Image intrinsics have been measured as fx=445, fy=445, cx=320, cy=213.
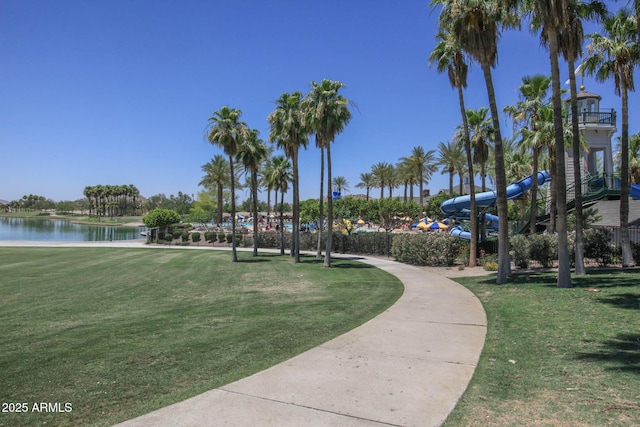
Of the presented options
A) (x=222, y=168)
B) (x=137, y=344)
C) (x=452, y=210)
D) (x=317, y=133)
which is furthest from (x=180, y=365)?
(x=222, y=168)

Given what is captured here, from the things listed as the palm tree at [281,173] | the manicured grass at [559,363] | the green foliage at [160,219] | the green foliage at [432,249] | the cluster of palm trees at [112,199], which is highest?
the cluster of palm trees at [112,199]

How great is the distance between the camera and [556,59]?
1410 centimetres

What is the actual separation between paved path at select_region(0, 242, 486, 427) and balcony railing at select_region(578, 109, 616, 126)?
2789cm

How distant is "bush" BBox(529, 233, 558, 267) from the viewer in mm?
19750

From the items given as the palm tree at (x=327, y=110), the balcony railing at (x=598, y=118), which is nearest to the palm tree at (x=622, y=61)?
the palm tree at (x=327, y=110)

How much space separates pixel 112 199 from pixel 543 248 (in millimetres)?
192227

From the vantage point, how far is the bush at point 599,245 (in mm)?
19297

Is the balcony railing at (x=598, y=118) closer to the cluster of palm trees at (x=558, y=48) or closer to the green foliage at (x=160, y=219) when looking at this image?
the cluster of palm trees at (x=558, y=48)

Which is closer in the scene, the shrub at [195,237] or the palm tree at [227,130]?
the palm tree at [227,130]

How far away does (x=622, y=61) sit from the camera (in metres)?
17.5

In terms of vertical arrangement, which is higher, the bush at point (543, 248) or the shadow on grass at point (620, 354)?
the bush at point (543, 248)

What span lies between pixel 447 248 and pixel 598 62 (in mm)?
10722

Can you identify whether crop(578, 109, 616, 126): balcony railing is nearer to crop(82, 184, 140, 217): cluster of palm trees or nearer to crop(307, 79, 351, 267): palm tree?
crop(307, 79, 351, 267): palm tree

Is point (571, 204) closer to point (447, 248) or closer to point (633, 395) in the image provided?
A: point (447, 248)
